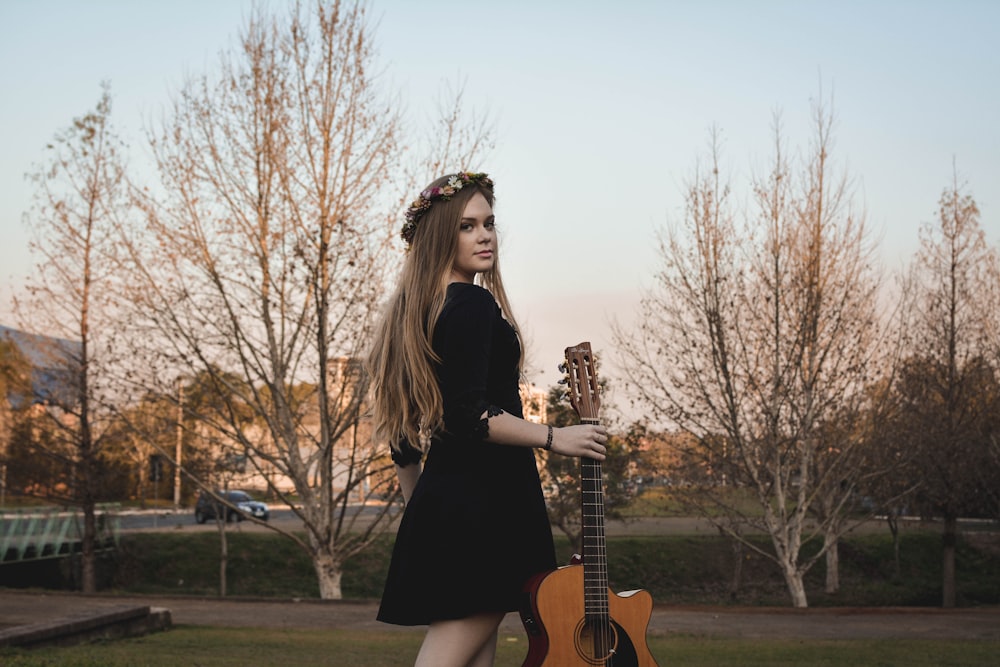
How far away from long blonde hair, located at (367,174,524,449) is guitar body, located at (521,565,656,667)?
1.77ft

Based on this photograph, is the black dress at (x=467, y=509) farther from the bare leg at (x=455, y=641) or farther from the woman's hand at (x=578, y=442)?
the woman's hand at (x=578, y=442)

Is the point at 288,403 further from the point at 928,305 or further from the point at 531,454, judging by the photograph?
the point at 531,454

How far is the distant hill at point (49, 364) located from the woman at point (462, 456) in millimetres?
20614

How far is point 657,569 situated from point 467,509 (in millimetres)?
25326

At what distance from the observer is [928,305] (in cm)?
2183

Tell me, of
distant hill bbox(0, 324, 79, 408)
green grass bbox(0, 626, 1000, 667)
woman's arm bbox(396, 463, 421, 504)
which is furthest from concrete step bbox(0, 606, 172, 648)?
distant hill bbox(0, 324, 79, 408)

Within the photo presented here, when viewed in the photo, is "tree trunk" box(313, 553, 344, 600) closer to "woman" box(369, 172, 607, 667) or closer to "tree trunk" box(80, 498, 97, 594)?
"tree trunk" box(80, 498, 97, 594)

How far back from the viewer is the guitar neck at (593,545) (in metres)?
2.77

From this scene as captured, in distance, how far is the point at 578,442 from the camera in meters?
2.72

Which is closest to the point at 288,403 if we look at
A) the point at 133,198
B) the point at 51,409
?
the point at 133,198

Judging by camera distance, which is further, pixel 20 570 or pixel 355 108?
pixel 20 570

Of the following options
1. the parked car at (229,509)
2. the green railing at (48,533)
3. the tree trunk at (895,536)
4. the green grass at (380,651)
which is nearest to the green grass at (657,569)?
the tree trunk at (895,536)

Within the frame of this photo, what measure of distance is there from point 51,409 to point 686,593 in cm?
1655

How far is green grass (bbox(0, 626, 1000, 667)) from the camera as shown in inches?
319
